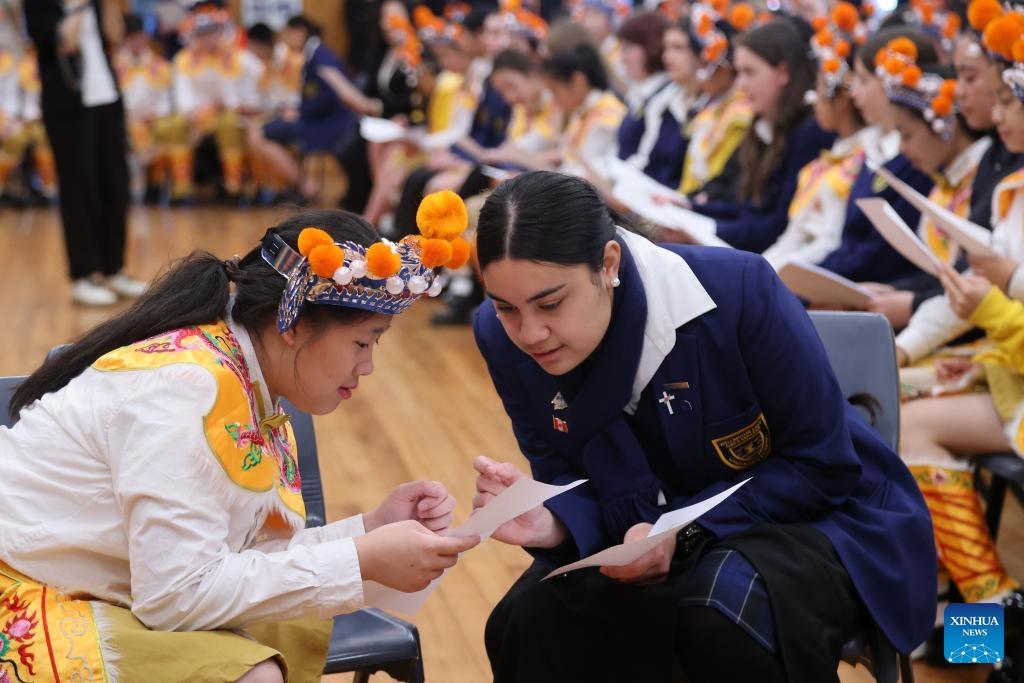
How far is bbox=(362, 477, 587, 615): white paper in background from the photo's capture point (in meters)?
1.57

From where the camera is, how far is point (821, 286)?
9.36ft

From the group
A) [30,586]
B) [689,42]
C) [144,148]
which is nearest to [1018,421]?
[30,586]

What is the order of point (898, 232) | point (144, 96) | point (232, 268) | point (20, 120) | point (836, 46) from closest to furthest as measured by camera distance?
point (232, 268) → point (898, 232) → point (836, 46) → point (20, 120) → point (144, 96)

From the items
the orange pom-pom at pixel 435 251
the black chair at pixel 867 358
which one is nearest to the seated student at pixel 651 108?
the black chair at pixel 867 358

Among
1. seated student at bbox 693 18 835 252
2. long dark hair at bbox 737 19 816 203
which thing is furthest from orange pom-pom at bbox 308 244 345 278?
long dark hair at bbox 737 19 816 203

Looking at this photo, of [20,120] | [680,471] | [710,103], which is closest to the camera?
[680,471]

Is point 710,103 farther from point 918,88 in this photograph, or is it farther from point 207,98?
point 207,98

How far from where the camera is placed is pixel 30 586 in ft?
5.07

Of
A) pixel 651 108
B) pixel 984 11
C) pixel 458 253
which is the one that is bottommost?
pixel 651 108

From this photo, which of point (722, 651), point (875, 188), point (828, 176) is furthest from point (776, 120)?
point (722, 651)

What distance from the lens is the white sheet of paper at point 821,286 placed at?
9.16ft

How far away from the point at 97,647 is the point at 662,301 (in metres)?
0.90

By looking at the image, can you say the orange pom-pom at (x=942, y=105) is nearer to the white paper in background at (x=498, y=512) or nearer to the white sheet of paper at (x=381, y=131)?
the white paper in background at (x=498, y=512)

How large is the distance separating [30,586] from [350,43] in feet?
31.1
